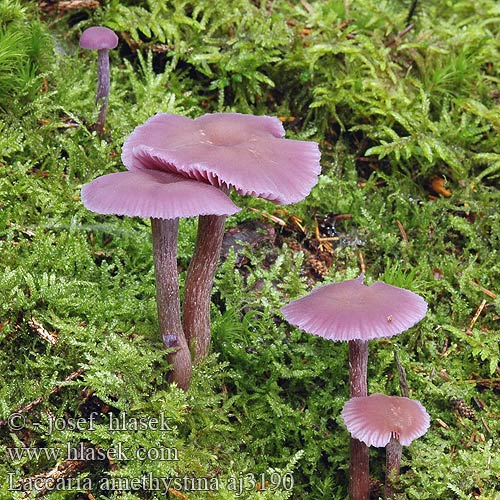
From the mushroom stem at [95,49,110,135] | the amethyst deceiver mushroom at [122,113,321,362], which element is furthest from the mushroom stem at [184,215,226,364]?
the mushroom stem at [95,49,110,135]

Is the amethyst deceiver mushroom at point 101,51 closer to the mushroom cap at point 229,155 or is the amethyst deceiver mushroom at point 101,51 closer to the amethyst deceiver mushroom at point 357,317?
the mushroom cap at point 229,155

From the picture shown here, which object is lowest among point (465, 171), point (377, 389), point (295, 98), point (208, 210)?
point (377, 389)

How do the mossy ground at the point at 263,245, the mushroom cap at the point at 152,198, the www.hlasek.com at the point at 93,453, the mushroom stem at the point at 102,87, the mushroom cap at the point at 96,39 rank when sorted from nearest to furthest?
the mushroom cap at the point at 152,198
the www.hlasek.com at the point at 93,453
the mossy ground at the point at 263,245
the mushroom cap at the point at 96,39
the mushroom stem at the point at 102,87

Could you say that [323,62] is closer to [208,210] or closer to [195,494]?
[208,210]

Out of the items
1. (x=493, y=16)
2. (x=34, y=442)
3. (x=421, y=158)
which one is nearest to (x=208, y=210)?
(x=34, y=442)

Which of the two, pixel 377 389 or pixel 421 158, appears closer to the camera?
pixel 377 389

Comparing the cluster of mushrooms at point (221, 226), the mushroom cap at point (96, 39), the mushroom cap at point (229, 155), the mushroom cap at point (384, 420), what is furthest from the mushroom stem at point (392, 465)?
the mushroom cap at point (96, 39)

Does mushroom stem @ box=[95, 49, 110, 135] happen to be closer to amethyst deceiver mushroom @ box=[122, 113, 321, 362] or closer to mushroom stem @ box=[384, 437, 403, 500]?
amethyst deceiver mushroom @ box=[122, 113, 321, 362]
